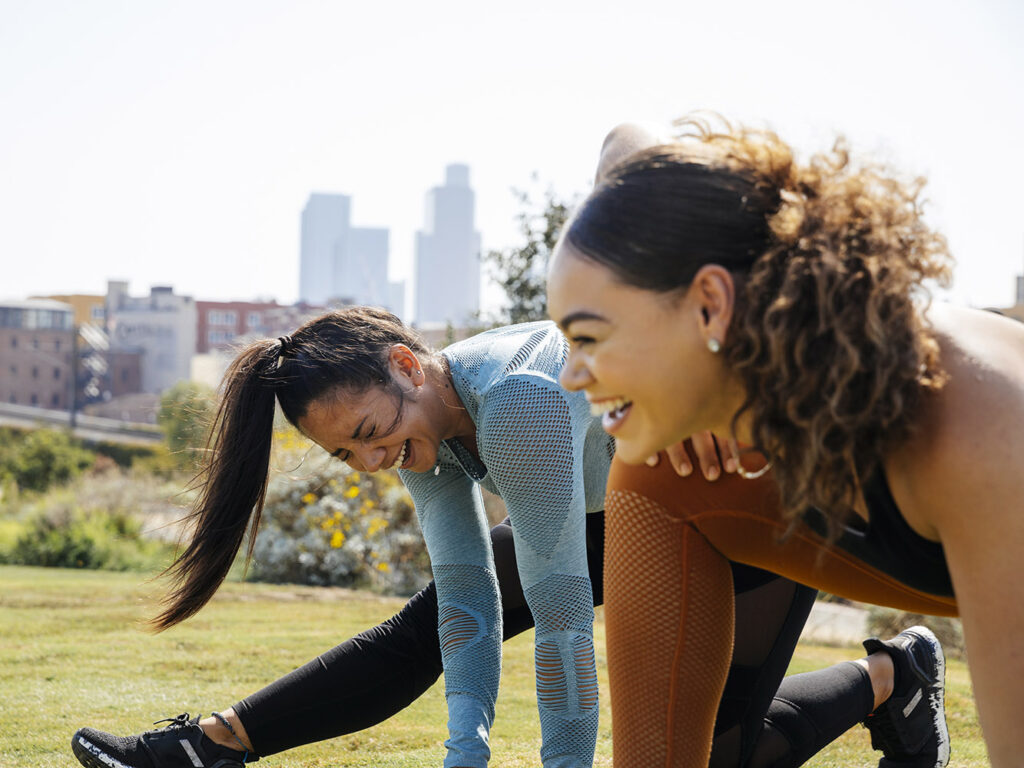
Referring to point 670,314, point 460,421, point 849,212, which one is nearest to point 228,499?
point 460,421

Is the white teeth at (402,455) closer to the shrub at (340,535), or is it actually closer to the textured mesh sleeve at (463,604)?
the textured mesh sleeve at (463,604)

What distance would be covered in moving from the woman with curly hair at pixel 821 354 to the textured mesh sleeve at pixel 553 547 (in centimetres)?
74

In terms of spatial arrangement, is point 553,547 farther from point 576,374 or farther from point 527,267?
point 527,267

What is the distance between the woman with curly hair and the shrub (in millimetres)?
8548

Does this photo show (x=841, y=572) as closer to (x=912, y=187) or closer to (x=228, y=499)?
(x=912, y=187)

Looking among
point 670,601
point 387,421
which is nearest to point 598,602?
point 387,421

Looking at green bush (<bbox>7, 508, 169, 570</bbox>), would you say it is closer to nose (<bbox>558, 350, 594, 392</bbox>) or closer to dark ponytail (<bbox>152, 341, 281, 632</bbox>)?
dark ponytail (<bbox>152, 341, 281, 632</bbox>)

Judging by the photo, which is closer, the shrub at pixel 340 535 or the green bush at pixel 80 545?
the shrub at pixel 340 535

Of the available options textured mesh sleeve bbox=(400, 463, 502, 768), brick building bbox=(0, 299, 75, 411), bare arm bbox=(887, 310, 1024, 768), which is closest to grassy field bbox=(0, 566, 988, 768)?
textured mesh sleeve bbox=(400, 463, 502, 768)

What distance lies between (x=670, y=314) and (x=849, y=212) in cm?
32

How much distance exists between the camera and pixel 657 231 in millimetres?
1686

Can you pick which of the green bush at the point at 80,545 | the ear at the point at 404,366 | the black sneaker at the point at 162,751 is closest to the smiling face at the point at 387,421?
the ear at the point at 404,366

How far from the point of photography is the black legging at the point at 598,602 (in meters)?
2.77

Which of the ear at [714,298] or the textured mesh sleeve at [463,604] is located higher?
the ear at [714,298]
